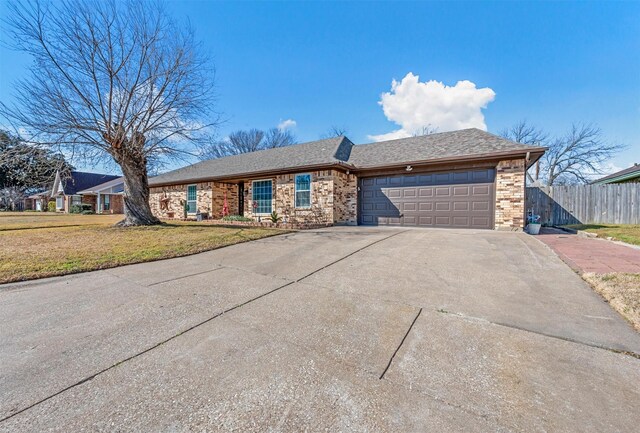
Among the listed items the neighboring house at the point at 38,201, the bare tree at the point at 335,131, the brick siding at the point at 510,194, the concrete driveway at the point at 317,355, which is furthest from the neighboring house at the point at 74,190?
the brick siding at the point at 510,194

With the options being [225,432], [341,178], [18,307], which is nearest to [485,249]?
[225,432]

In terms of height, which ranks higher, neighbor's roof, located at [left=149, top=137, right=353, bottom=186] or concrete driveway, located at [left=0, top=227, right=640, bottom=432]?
neighbor's roof, located at [left=149, top=137, right=353, bottom=186]

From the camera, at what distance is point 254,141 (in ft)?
116

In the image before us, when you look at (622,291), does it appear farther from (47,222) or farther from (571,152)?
(571,152)

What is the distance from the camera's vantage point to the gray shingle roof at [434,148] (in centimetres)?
959

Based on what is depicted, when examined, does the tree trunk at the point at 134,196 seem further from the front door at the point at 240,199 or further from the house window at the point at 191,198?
the front door at the point at 240,199

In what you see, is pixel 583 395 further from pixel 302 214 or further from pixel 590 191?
pixel 590 191

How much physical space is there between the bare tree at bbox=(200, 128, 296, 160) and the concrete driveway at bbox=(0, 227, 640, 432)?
32614mm

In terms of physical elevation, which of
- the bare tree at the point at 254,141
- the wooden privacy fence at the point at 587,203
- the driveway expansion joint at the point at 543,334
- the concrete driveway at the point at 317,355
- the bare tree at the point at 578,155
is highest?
the bare tree at the point at 254,141

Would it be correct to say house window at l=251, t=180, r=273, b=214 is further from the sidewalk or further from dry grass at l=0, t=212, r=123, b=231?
the sidewalk

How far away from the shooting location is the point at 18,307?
10.1 feet

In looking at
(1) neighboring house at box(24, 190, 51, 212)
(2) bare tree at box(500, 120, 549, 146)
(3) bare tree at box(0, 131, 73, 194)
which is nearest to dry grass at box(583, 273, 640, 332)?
(3) bare tree at box(0, 131, 73, 194)

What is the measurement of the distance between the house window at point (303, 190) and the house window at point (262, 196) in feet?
6.47

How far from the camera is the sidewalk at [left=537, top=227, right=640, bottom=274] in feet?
14.0
